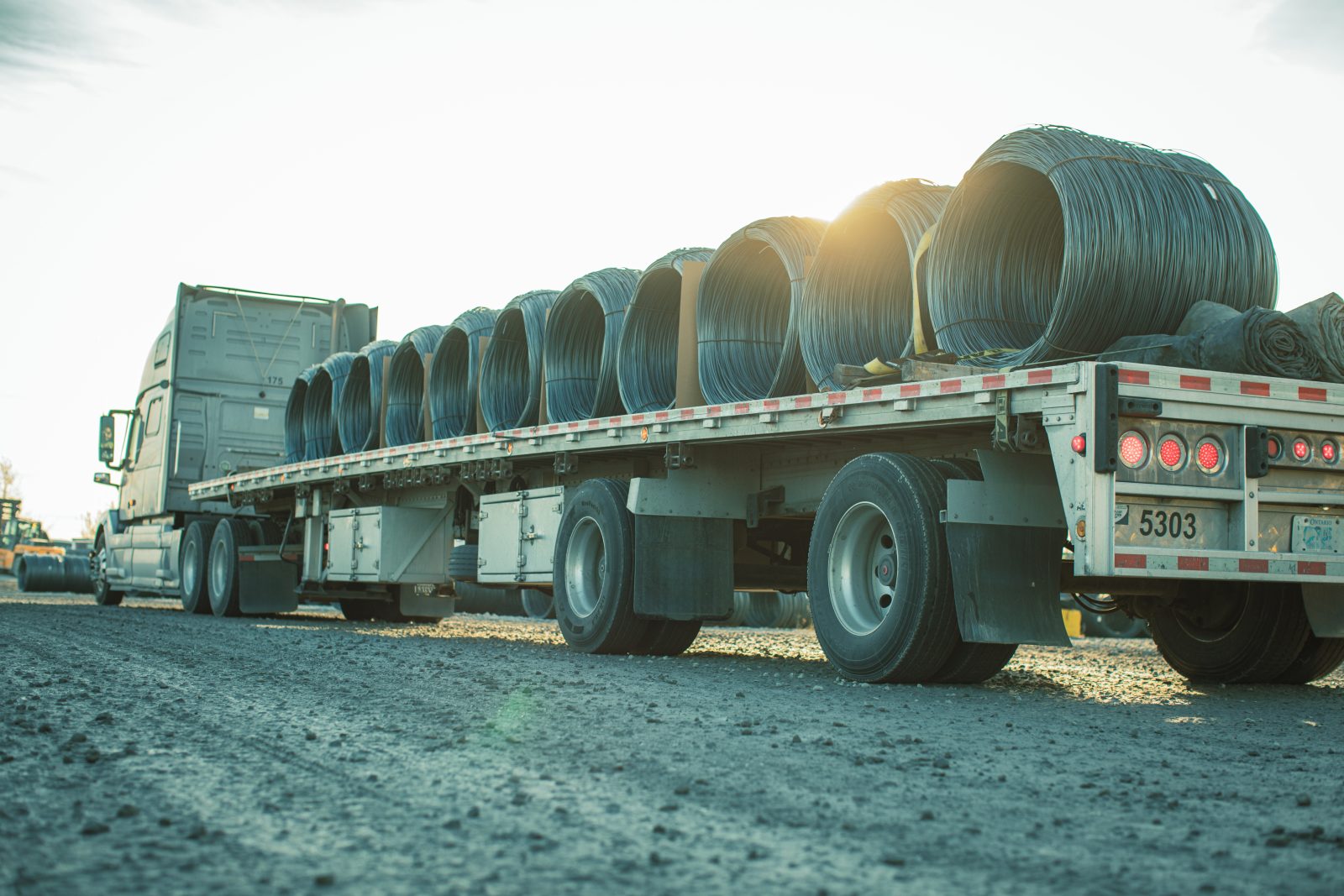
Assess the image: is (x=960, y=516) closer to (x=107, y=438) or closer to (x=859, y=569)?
(x=859, y=569)

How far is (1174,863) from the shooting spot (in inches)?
143

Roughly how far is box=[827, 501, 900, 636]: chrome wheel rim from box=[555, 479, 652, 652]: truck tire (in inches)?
93.2

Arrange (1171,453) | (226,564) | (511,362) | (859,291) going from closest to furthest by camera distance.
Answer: (1171,453), (859,291), (511,362), (226,564)

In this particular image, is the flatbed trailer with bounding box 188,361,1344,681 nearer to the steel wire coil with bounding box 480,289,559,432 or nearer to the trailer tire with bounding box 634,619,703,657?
the trailer tire with bounding box 634,619,703,657

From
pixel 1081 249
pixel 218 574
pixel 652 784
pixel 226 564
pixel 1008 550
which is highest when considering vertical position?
pixel 1081 249

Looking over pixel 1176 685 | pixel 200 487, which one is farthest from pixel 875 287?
pixel 200 487

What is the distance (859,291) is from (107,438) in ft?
51.4

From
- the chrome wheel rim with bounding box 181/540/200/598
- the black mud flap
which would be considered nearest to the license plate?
the black mud flap

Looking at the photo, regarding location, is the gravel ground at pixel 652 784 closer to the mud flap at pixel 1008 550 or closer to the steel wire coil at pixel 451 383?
the mud flap at pixel 1008 550

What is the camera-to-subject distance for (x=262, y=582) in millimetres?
17875

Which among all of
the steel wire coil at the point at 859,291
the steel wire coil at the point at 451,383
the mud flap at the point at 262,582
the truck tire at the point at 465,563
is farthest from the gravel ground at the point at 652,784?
the mud flap at the point at 262,582

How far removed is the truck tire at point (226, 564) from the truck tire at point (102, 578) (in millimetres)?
4938

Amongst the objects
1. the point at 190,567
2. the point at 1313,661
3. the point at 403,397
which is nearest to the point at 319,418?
the point at 190,567

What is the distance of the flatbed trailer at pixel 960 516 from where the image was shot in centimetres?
683
